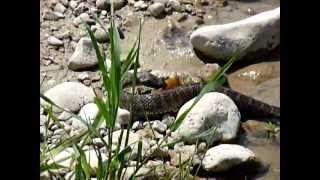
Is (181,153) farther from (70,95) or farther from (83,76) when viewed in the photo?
(83,76)

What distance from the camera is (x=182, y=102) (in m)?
5.56

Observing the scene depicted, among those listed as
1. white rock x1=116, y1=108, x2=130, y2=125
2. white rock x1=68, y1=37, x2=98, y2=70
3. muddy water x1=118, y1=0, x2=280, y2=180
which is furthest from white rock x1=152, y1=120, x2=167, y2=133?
white rock x1=68, y1=37, x2=98, y2=70

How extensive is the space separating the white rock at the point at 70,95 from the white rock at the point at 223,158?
1140 mm

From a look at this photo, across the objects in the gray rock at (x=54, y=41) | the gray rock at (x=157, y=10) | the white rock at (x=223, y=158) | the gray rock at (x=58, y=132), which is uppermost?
the gray rock at (x=157, y=10)

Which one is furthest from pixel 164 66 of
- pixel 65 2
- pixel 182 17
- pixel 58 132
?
pixel 58 132

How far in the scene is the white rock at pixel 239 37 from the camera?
6.23 meters

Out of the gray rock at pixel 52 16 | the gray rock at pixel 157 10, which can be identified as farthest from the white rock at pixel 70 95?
the gray rock at pixel 157 10

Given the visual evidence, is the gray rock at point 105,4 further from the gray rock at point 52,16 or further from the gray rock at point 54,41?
the gray rock at point 54,41

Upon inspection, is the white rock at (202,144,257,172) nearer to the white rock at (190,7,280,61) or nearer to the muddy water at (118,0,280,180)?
the muddy water at (118,0,280,180)

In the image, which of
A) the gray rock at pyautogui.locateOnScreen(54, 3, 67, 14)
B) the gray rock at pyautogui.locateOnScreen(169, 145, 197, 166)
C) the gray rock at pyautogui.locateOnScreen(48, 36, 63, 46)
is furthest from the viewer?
the gray rock at pyautogui.locateOnScreen(54, 3, 67, 14)

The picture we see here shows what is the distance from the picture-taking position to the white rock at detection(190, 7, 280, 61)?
20.5ft

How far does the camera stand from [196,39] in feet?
20.8

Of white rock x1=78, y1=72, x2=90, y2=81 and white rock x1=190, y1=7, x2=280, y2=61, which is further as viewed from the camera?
white rock x1=190, y1=7, x2=280, y2=61

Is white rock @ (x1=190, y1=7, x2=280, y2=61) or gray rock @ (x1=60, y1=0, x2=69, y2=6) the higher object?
gray rock @ (x1=60, y1=0, x2=69, y2=6)
